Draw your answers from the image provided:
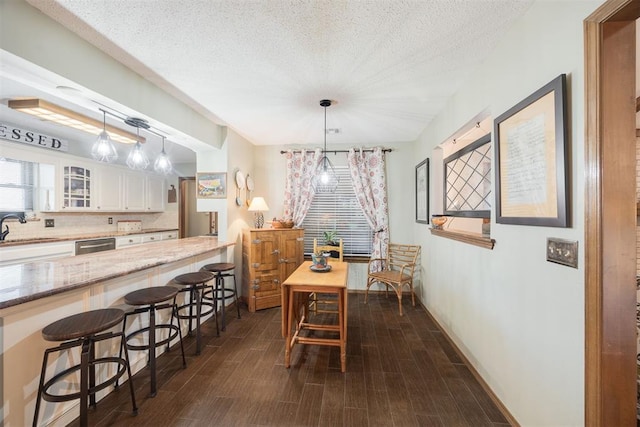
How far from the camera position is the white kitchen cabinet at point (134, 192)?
475 centimetres

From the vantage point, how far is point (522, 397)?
1.51m

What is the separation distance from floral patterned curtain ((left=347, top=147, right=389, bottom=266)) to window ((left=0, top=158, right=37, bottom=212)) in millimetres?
4758

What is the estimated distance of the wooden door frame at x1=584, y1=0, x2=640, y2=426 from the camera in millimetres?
1027

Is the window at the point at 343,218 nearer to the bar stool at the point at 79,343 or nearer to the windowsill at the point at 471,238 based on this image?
the windowsill at the point at 471,238

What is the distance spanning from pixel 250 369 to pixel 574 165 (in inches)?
103

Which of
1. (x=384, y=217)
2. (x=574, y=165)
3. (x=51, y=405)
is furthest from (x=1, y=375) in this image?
(x=384, y=217)

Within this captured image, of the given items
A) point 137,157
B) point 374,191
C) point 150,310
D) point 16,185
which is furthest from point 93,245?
point 374,191

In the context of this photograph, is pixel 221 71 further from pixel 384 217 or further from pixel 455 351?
pixel 455 351

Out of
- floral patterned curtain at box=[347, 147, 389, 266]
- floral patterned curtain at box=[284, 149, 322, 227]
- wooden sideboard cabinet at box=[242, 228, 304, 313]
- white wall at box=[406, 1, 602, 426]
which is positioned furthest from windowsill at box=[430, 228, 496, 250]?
floral patterned curtain at box=[284, 149, 322, 227]

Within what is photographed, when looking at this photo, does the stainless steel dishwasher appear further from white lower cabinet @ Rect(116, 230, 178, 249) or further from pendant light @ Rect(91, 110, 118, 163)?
pendant light @ Rect(91, 110, 118, 163)

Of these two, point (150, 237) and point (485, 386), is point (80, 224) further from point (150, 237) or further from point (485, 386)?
point (485, 386)

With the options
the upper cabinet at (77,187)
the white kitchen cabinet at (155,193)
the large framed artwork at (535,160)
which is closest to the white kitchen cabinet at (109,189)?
the upper cabinet at (77,187)

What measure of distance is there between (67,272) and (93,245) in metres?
2.80

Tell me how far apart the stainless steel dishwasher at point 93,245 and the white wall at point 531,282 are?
5.21m
